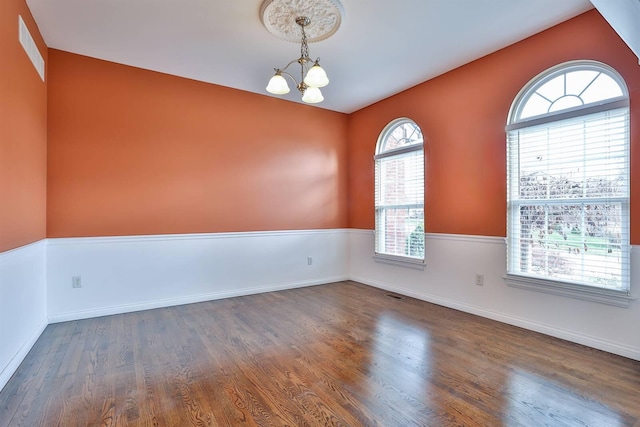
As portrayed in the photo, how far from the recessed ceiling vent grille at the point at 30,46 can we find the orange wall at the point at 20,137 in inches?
2.3

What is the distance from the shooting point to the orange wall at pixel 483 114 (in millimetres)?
2523

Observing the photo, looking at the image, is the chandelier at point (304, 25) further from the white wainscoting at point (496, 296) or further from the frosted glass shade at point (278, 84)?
the white wainscoting at point (496, 296)

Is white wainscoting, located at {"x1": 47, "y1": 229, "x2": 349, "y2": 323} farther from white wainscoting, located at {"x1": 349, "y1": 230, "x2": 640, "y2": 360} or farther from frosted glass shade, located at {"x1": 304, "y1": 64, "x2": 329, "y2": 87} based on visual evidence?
frosted glass shade, located at {"x1": 304, "y1": 64, "x2": 329, "y2": 87}

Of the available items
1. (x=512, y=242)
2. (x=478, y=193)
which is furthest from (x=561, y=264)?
(x=478, y=193)

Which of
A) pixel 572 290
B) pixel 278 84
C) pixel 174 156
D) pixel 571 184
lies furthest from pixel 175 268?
pixel 571 184

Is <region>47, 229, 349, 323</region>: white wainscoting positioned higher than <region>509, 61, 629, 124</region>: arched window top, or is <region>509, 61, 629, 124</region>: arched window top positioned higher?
<region>509, 61, 629, 124</region>: arched window top

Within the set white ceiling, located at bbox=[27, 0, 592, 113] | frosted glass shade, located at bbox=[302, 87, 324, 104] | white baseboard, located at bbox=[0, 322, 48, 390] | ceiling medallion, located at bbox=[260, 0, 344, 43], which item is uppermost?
white ceiling, located at bbox=[27, 0, 592, 113]

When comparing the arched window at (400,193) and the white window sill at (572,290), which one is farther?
the arched window at (400,193)


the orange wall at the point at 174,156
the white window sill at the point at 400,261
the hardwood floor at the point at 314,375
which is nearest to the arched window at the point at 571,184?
the hardwood floor at the point at 314,375

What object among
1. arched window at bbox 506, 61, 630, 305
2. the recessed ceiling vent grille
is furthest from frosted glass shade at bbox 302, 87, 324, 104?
the recessed ceiling vent grille

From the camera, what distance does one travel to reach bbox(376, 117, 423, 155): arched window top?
4.20 meters

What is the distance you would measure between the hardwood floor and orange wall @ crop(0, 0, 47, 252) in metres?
1.04

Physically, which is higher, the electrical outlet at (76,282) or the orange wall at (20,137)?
the orange wall at (20,137)

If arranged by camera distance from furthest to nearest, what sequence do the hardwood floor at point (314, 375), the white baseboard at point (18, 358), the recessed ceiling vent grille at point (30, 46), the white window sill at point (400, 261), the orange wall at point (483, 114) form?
the white window sill at point (400, 261) → the orange wall at point (483, 114) → the recessed ceiling vent grille at point (30, 46) → the white baseboard at point (18, 358) → the hardwood floor at point (314, 375)
